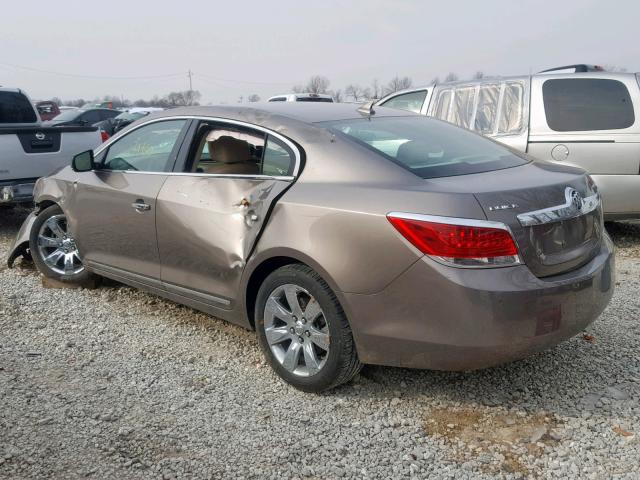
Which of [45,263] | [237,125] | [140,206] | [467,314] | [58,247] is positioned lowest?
[45,263]

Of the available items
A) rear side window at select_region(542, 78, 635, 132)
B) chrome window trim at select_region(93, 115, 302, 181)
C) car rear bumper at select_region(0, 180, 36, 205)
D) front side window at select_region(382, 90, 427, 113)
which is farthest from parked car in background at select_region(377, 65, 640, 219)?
car rear bumper at select_region(0, 180, 36, 205)

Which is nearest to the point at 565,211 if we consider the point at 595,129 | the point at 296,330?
the point at 296,330

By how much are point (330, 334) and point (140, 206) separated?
1.73 meters

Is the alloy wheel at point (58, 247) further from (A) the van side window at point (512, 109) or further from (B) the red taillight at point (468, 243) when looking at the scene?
(A) the van side window at point (512, 109)

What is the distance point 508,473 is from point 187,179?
8.10 ft

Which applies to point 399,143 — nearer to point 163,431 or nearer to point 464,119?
point 163,431

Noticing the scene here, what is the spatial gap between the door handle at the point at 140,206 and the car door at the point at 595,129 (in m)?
4.14

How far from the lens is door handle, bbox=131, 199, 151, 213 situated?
13.3 ft

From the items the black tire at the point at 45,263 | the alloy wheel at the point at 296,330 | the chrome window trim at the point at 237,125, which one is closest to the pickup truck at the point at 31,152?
the black tire at the point at 45,263

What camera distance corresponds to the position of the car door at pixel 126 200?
4.10 meters

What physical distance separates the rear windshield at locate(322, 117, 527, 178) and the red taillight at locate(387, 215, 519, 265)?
0.42m

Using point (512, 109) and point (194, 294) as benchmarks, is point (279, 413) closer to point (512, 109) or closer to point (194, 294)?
point (194, 294)

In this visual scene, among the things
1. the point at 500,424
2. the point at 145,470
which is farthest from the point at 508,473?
the point at 145,470

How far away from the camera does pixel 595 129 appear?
621 centimetres
